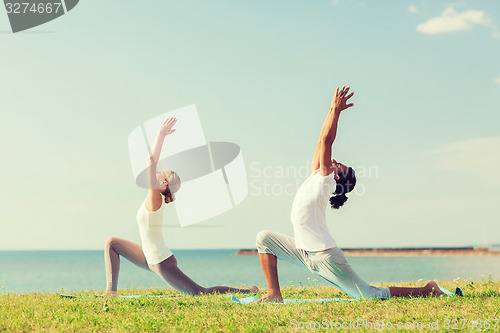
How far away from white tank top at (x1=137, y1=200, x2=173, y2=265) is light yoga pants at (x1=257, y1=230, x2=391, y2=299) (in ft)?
5.47

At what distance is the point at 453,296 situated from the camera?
6688mm

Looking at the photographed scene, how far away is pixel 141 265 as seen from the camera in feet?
26.1

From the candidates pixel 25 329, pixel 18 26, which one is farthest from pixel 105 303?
pixel 18 26

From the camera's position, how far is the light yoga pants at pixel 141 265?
768 centimetres

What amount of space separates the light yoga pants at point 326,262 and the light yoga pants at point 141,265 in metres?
1.59

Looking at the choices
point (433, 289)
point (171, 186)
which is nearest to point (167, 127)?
point (171, 186)

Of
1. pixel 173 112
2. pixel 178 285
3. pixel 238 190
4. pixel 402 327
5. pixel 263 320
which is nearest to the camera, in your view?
pixel 402 327

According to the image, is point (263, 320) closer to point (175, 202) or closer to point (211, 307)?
point (211, 307)

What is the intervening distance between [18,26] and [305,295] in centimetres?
742

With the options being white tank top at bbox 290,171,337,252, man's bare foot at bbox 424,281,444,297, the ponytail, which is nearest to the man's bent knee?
white tank top at bbox 290,171,337,252

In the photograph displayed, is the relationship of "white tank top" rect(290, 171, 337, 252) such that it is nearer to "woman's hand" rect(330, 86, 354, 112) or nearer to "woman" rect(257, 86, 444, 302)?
"woman" rect(257, 86, 444, 302)

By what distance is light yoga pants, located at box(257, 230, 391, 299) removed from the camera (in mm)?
6281

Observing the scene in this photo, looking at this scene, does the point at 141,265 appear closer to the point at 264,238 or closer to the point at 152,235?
the point at 152,235

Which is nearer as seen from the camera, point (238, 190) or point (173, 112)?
point (173, 112)
